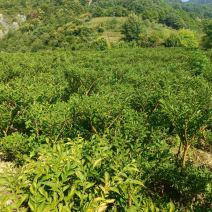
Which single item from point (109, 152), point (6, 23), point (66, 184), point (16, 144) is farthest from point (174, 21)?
point (6, 23)

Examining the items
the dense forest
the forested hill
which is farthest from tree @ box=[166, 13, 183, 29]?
the dense forest

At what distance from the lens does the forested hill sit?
244 feet

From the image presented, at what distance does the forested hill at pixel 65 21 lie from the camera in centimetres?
7438

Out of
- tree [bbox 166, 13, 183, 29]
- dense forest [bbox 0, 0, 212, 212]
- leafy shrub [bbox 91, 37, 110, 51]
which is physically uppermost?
tree [bbox 166, 13, 183, 29]

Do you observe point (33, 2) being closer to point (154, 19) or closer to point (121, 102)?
point (154, 19)

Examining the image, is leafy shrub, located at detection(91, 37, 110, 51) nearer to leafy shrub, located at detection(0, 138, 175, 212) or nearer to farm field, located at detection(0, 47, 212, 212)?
farm field, located at detection(0, 47, 212, 212)

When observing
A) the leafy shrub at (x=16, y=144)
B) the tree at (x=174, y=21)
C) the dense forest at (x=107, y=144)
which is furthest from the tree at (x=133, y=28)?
the leafy shrub at (x=16, y=144)

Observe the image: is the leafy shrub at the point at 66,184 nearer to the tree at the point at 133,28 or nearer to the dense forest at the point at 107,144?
the dense forest at the point at 107,144

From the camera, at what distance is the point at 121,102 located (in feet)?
15.8

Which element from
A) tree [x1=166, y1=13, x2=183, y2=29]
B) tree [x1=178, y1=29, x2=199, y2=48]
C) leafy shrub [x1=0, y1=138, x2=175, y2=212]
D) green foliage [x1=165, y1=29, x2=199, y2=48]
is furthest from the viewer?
tree [x1=166, y1=13, x2=183, y2=29]

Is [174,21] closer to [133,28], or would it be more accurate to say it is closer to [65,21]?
[133,28]

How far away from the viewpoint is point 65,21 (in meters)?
106

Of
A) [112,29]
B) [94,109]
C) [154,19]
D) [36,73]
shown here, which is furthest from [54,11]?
[94,109]

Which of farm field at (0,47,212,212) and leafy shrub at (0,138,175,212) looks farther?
farm field at (0,47,212,212)
